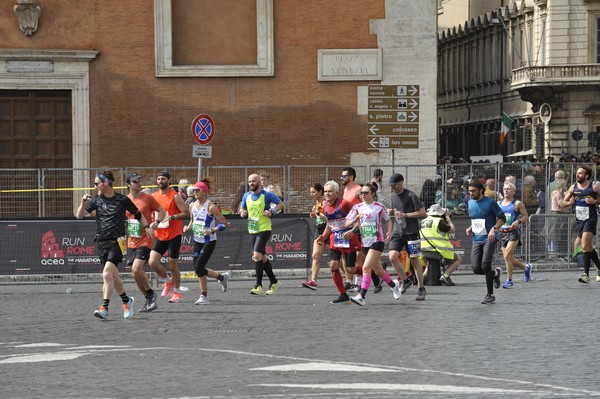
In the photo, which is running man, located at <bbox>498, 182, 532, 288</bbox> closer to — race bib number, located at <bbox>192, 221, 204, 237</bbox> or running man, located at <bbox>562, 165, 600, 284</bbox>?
running man, located at <bbox>562, 165, 600, 284</bbox>

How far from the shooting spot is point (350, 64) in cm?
3500

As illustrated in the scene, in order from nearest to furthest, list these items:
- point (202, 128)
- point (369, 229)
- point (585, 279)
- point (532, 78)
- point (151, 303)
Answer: point (151, 303) → point (369, 229) → point (585, 279) → point (202, 128) → point (532, 78)

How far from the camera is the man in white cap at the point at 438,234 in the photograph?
75.9 feet

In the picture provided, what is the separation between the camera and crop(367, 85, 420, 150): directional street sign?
100ft

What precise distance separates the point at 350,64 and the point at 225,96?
3094 millimetres

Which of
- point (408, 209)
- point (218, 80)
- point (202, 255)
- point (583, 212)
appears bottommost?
point (202, 255)

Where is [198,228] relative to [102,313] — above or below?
above

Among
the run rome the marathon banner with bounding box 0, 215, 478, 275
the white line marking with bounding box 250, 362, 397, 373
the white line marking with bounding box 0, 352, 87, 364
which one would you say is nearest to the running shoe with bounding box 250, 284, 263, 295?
the run rome the marathon banner with bounding box 0, 215, 478, 275

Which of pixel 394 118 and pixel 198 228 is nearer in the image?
pixel 198 228

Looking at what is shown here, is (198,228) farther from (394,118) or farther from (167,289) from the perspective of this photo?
(394,118)

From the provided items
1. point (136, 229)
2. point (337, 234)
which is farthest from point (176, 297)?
point (337, 234)

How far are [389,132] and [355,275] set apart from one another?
9.20m

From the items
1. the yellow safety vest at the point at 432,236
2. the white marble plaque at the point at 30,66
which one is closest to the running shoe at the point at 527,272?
the yellow safety vest at the point at 432,236

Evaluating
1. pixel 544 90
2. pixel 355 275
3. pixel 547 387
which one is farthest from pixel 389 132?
pixel 544 90
